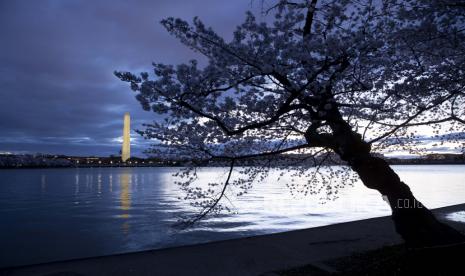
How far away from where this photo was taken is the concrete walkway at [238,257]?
9906mm

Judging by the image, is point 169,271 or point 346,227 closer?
point 169,271

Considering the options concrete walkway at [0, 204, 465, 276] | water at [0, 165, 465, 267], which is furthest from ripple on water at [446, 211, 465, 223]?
concrete walkway at [0, 204, 465, 276]

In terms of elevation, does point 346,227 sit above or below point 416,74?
below

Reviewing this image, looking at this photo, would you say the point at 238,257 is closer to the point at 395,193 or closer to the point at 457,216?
the point at 395,193

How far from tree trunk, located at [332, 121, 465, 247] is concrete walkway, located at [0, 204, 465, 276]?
2143 millimetres

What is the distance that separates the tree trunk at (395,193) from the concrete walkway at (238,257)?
214 centimetres

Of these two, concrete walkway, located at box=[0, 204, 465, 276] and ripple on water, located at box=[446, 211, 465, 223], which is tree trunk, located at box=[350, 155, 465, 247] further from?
ripple on water, located at box=[446, 211, 465, 223]

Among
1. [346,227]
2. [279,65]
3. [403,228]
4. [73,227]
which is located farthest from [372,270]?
[73,227]

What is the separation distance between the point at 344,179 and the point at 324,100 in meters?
5.46

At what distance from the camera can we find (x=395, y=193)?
789 cm

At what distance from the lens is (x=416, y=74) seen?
7562 millimetres

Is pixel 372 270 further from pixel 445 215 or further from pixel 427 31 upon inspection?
pixel 445 215

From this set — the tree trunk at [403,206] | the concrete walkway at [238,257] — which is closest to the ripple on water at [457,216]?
the concrete walkway at [238,257]

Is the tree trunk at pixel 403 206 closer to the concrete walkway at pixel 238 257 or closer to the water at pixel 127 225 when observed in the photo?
the concrete walkway at pixel 238 257
